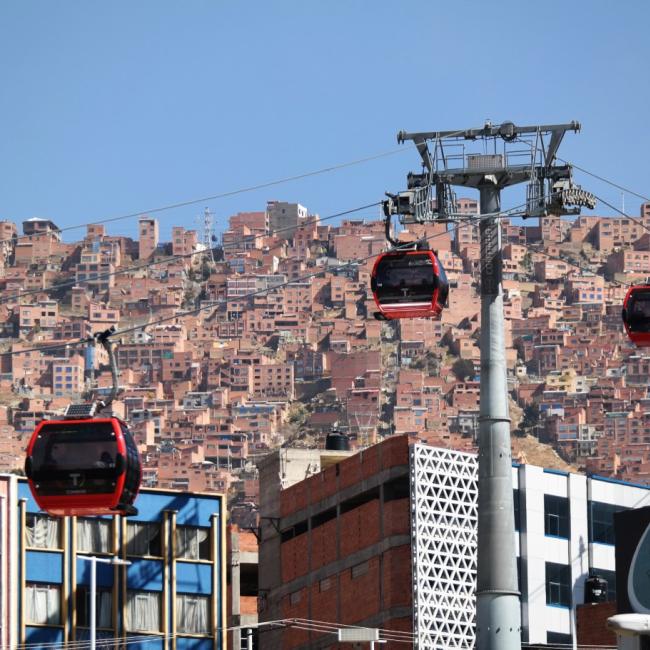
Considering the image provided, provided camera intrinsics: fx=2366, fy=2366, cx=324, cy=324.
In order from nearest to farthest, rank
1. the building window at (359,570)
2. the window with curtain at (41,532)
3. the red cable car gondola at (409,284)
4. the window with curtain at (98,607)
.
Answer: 1. the red cable car gondola at (409,284)
2. the window with curtain at (98,607)
3. the window with curtain at (41,532)
4. the building window at (359,570)

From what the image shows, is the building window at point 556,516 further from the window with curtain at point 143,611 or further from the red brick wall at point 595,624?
the window with curtain at point 143,611

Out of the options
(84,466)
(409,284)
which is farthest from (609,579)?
(84,466)

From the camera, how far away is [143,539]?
54562 mm

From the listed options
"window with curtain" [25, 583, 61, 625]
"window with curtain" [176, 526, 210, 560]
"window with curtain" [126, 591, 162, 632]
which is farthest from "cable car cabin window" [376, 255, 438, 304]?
"window with curtain" [176, 526, 210, 560]

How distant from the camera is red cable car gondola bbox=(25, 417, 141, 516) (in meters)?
26.2

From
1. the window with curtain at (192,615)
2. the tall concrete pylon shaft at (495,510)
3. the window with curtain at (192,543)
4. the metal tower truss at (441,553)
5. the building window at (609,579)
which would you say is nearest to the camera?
the tall concrete pylon shaft at (495,510)

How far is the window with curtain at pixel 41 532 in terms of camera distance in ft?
174

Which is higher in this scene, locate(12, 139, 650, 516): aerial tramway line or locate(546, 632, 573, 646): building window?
locate(12, 139, 650, 516): aerial tramway line

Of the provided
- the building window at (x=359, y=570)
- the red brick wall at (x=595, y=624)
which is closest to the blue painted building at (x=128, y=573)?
the red brick wall at (x=595, y=624)

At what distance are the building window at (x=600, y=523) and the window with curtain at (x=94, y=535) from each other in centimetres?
2048

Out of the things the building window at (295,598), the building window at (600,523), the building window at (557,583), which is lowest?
the building window at (295,598)

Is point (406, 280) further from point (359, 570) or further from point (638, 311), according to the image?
point (359, 570)

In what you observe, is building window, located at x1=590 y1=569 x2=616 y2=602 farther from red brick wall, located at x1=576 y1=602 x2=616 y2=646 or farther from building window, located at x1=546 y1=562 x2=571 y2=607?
red brick wall, located at x1=576 y1=602 x2=616 y2=646

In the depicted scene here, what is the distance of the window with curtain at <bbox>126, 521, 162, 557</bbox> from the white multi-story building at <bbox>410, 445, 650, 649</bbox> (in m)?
12.5
